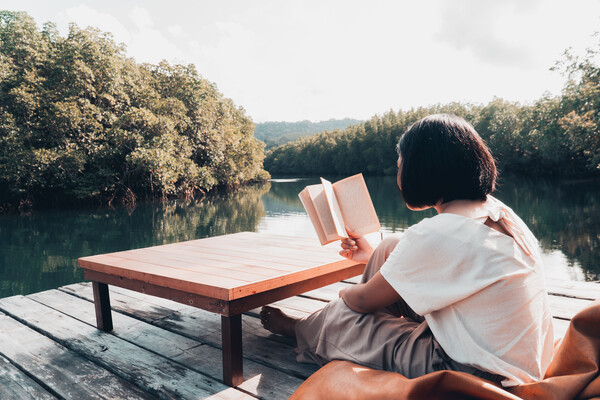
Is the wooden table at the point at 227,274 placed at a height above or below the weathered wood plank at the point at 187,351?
above

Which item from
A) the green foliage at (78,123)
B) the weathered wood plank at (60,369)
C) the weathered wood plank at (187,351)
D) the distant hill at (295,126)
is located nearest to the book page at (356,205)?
the weathered wood plank at (187,351)

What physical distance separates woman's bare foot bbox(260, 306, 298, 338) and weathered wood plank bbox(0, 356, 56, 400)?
941 mm

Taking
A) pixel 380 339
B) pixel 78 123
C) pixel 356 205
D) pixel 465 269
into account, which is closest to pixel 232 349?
pixel 380 339

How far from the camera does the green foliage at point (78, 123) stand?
1427cm

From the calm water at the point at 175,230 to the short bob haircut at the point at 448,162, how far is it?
0.63m

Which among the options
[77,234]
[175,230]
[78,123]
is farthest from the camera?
[78,123]

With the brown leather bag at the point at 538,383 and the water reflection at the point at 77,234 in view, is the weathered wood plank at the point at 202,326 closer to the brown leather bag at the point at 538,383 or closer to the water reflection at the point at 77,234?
the brown leather bag at the point at 538,383

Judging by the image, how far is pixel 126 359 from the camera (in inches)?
77.1

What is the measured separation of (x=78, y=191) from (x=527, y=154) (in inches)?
1022

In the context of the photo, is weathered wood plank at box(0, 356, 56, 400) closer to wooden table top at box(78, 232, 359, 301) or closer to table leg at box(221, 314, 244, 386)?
wooden table top at box(78, 232, 359, 301)

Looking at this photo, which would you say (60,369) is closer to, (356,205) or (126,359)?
(126,359)

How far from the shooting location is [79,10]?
16.0 metres

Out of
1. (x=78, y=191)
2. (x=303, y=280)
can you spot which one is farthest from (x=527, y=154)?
(x=303, y=280)

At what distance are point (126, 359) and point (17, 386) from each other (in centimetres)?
43
